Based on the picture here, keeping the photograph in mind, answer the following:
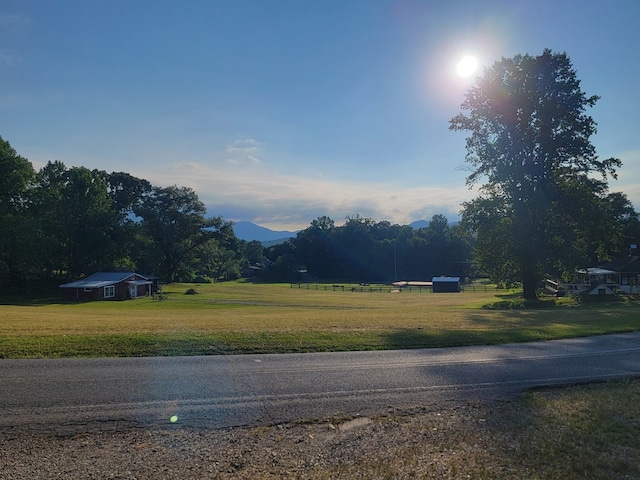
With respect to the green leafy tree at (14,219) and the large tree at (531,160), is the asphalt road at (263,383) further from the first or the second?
the green leafy tree at (14,219)

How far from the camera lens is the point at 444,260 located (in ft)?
388

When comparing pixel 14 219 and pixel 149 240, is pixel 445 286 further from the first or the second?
pixel 14 219

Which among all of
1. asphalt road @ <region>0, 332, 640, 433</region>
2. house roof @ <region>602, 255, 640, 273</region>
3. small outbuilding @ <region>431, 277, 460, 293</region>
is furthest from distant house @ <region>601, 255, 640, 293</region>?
asphalt road @ <region>0, 332, 640, 433</region>

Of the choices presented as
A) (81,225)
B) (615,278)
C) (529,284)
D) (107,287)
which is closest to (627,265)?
(615,278)

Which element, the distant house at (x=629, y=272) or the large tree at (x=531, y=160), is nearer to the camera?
the large tree at (x=531, y=160)

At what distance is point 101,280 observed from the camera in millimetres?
57188

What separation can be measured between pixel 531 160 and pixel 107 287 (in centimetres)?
4684

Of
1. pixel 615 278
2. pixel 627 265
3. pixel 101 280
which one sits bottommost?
pixel 615 278

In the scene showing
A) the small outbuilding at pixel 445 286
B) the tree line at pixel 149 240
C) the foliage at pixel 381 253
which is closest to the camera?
the tree line at pixel 149 240

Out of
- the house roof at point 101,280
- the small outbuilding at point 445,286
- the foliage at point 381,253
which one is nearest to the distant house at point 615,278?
the small outbuilding at point 445,286

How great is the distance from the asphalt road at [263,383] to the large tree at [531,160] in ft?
77.8

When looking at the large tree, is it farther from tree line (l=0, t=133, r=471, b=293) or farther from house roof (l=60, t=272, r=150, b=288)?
house roof (l=60, t=272, r=150, b=288)

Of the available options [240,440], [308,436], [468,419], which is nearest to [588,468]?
[468,419]

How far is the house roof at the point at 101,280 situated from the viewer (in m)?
54.4
